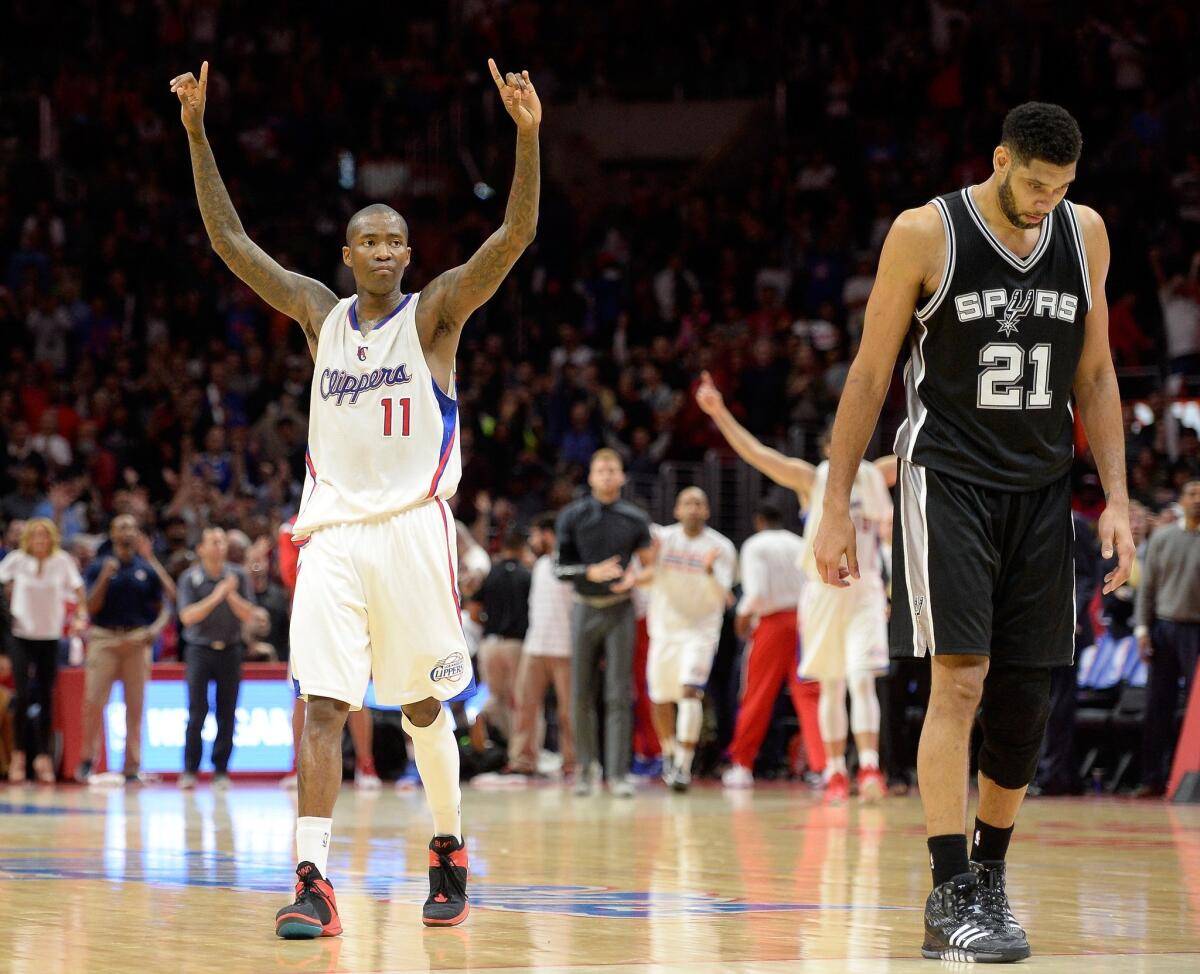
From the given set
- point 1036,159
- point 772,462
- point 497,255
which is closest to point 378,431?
point 497,255

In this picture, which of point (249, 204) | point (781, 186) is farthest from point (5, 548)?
point (781, 186)

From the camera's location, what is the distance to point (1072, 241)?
5.51m

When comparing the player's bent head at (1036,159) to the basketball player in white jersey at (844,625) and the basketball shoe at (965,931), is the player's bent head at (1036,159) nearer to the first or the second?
the basketball shoe at (965,931)

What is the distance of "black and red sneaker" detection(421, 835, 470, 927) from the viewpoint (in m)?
5.84

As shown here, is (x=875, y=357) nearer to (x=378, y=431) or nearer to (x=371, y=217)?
(x=378, y=431)

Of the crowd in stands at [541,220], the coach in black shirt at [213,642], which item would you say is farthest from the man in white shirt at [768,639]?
the coach in black shirt at [213,642]

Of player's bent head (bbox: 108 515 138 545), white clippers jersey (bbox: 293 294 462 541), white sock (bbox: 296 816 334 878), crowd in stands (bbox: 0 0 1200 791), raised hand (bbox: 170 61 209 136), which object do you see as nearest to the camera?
white sock (bbox: 296 816 334 878)

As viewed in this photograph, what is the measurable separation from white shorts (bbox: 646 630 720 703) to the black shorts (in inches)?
390

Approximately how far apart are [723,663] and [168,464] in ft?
23.0

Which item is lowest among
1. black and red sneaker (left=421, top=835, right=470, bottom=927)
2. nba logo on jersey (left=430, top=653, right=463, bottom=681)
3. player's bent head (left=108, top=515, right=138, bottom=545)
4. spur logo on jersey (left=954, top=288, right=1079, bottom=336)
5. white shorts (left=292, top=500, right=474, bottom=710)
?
black and red sneaker (left=421, top=835, right=470, bottom=927)

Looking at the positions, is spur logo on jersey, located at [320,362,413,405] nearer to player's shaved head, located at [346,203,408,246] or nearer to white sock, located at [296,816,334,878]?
player's shaved head, located at [346,203,408,246]

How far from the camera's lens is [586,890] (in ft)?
22.8

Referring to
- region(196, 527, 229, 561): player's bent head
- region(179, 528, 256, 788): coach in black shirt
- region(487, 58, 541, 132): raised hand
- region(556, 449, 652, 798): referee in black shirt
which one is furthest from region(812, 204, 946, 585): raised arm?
region(196, 527, 229, 561): player's bent head

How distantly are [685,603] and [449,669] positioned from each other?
9506 millimetres
